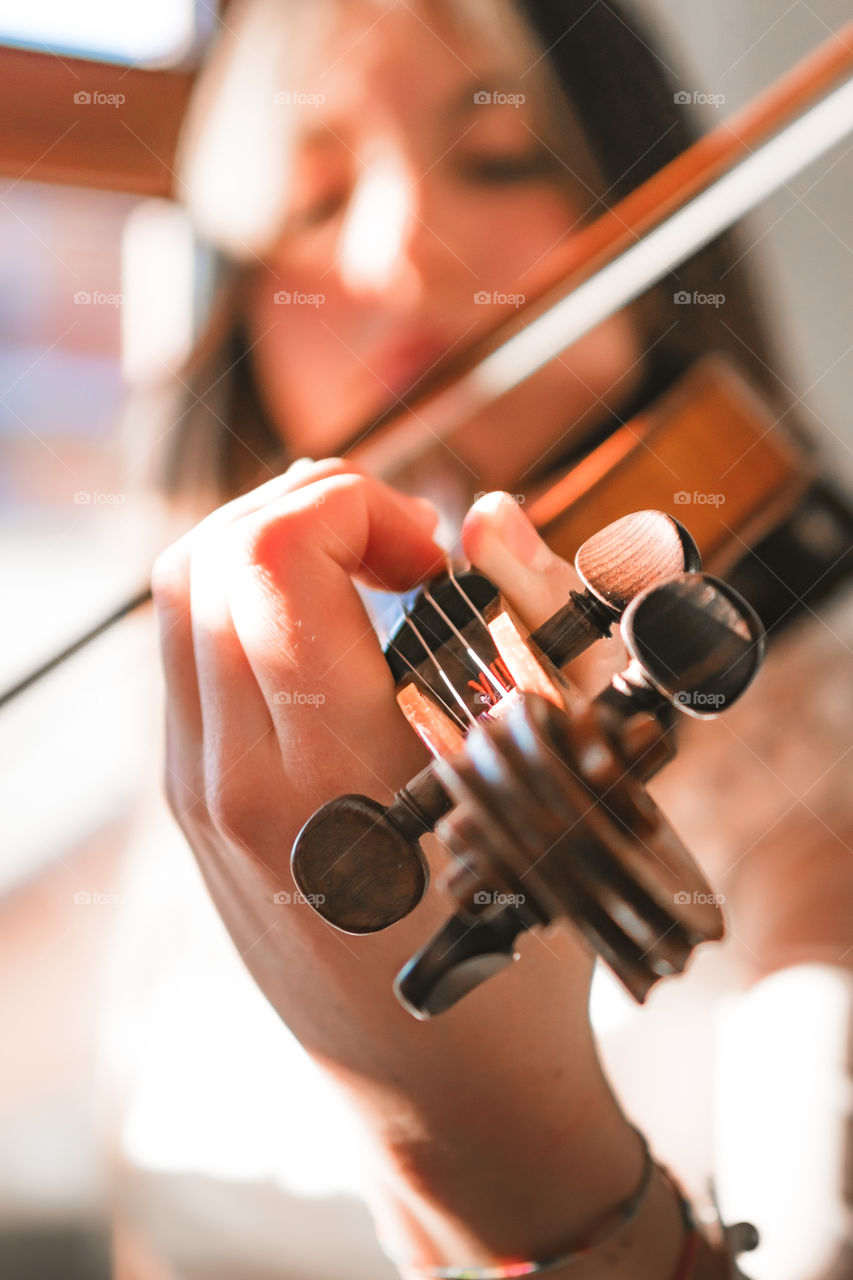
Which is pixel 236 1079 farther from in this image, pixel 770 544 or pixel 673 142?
pixel 673 142

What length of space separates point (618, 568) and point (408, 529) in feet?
0.46

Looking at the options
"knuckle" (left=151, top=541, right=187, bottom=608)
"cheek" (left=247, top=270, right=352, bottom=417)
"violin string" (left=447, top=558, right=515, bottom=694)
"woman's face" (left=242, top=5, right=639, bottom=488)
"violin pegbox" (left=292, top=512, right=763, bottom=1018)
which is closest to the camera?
"violin pegbox" (left=292, top=512, right=763, bottom=1018)

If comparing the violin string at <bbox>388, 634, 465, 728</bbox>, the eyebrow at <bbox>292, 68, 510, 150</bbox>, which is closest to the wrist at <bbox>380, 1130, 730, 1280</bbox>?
the violin string at <bbox>388, 634, 465, 728</bbox>

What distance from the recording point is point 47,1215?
58 cm

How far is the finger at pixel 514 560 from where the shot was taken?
375 mm

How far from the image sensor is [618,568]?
30 centimetres

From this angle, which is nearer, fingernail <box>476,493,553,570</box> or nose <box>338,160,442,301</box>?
fingernail <box>476,493,553,570</box>

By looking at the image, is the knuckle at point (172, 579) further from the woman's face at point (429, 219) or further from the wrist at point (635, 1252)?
the wrist at point (635, 1252)

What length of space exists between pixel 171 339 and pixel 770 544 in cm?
52

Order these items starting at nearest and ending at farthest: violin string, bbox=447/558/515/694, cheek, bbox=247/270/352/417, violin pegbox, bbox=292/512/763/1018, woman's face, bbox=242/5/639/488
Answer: violin pegbox, bbox=292/512/763/1018 → violin string, bbox=447/558/515/694 → woman's face, bbox=242/5/639/488 → cheek, bbox=247/270/352/417

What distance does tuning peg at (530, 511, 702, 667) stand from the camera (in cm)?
29

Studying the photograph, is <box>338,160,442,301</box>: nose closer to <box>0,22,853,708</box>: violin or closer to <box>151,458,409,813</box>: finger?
<box>0,22,853,708</box>: violin

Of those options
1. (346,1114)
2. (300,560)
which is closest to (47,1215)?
(346,1114)

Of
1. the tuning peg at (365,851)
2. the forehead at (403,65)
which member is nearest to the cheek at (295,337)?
the forehead at (403,65)
